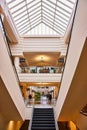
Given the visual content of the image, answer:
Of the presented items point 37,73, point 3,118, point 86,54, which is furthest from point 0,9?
point 86,54

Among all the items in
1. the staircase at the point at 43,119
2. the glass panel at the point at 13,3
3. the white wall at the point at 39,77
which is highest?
the glass panel at the point at 13,3

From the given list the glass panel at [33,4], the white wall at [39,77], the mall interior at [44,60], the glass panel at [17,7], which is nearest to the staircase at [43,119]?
the mall interior at [44,60]

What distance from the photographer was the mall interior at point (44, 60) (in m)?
Answer: 5.20

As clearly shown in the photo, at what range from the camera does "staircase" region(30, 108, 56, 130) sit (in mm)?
9706

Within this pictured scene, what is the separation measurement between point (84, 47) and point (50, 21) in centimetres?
1375

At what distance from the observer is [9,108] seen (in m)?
7.73

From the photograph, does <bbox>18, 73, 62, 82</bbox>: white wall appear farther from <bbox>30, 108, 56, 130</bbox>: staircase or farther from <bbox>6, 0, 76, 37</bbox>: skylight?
<bbox>30, 108, 56, 130</bbox>: staircase

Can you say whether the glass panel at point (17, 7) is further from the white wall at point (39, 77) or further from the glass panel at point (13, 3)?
the white wall at point (39, 77)

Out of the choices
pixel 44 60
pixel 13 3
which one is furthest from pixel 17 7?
pixel 44 60

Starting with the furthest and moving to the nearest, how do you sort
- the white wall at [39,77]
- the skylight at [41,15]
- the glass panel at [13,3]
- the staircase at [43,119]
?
the white wall at [39,77]
the skylight at [41,15]
the glass panel at [13,3]
the staircase at [43,119]

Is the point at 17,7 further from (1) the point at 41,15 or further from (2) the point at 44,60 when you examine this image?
(2) the point at 44,60

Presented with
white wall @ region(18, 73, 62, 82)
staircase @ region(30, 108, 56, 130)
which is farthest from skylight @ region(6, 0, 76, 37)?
staircase @ region(30, 108, 56, 130)

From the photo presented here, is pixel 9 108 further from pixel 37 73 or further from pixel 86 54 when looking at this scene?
pixel 37 73

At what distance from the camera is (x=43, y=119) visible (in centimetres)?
1080
